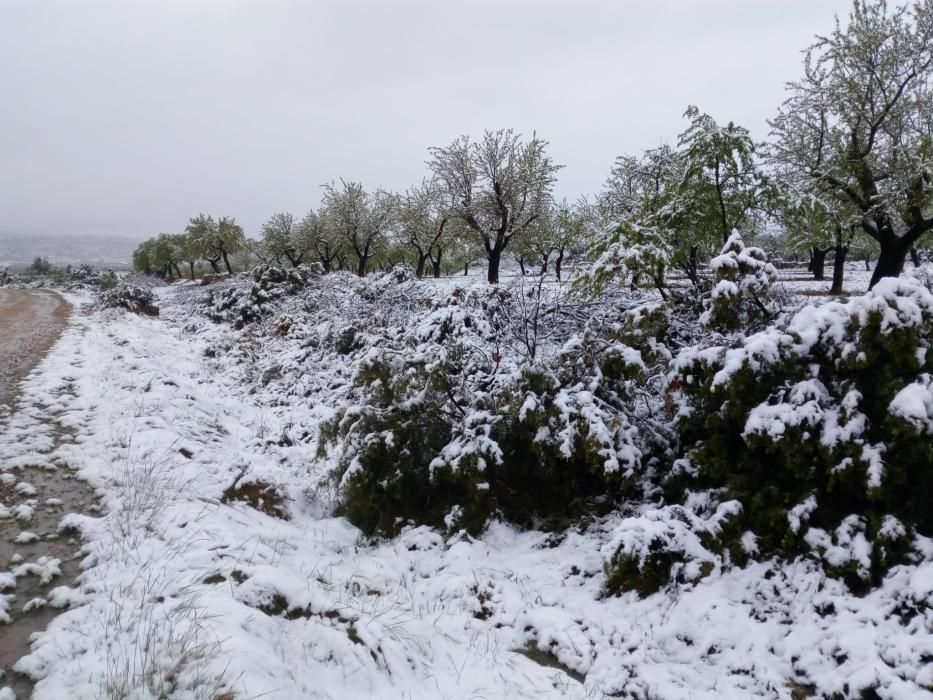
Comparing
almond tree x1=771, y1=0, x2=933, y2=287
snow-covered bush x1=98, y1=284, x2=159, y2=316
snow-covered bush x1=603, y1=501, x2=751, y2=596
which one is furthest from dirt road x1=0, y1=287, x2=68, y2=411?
almond tree x1=771, y1=0, x2=933, y2=287

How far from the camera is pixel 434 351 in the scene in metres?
7.05

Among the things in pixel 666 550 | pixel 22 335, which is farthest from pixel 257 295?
pixel 666 550

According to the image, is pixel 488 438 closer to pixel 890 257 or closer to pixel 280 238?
pixel 890 257

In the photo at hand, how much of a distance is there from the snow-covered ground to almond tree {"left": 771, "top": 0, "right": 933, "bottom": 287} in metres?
12.9

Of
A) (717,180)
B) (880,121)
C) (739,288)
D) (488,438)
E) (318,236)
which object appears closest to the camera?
(739,288)

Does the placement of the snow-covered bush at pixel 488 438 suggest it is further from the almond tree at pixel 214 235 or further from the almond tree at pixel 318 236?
the almond tree at pixel 214 235

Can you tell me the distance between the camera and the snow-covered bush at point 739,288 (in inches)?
204

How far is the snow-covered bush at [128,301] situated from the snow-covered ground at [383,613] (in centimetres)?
1915

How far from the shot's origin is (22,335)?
1332 cm

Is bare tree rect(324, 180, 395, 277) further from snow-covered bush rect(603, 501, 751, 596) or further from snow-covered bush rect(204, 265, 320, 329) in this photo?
snow-covered bush rect(603, 501, 751, 596)

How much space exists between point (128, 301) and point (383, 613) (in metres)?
25.1

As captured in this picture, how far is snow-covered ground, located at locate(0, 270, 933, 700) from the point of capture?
120 inches

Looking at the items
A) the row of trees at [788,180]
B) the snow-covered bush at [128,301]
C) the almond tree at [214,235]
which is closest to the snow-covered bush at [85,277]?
the almond tree at [214,235]

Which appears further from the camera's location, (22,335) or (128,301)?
(128,301)
